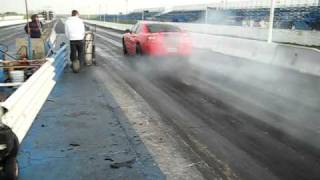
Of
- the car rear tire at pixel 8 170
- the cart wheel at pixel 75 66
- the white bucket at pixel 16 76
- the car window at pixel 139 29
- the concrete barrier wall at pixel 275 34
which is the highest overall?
the car window at pixel 139 29

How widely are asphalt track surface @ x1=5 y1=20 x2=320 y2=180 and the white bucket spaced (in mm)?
2709

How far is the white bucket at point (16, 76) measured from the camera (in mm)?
10844

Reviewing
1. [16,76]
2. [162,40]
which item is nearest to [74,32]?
[16,76]

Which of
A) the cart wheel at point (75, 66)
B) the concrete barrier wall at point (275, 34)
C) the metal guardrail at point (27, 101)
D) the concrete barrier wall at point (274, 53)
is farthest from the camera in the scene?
the concrete barrier wall at point (275, 34)

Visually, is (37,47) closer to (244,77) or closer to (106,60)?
(106,60)

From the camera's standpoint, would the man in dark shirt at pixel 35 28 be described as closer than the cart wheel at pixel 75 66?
No

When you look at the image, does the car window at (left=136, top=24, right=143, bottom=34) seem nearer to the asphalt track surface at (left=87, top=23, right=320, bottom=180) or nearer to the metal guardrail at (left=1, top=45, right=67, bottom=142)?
the asphalt track surface at (left=87, top=23, right=320, bottom=180)

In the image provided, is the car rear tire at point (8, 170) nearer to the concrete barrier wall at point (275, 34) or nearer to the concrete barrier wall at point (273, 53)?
the concrete barrier wall at point (273, 53)

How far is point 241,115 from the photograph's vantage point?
7.96 m

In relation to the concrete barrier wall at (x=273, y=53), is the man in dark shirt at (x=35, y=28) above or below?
above

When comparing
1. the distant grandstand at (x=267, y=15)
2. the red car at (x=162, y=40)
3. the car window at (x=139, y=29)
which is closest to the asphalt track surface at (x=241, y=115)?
the red car at (x=162, y=40)

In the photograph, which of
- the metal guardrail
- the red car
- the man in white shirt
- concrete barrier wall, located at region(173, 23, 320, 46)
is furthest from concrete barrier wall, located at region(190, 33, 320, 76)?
the metal guardrail

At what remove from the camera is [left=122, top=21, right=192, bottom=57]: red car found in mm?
16766

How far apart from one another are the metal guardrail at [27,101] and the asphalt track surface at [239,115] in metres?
2.13
